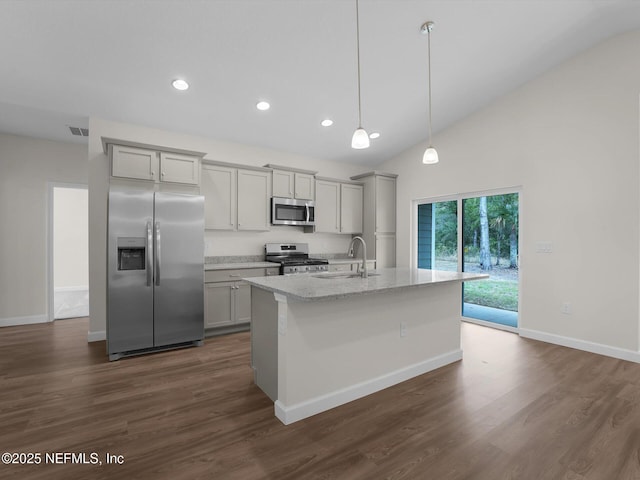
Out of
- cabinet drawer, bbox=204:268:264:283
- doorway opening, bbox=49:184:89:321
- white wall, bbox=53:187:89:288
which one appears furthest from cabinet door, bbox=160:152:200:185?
white wall, bbox=53:187:89:288

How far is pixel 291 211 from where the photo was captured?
495 cm

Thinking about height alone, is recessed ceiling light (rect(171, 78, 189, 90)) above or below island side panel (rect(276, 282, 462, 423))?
above

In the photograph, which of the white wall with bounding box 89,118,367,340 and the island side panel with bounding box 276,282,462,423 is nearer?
the island side panel with bounding box 276,282,462,423

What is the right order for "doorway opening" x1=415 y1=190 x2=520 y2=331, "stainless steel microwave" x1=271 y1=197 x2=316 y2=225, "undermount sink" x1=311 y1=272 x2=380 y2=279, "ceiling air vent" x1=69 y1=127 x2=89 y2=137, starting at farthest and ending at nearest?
"stainless steel microwave" x1=271 y1=197 x2=316 y2=225 → "doorway opening" x1=415 y1=190 x2=520 y2=331 → "ceiling air vent" x1=69 y1=127 x2=89 y2=137 → "undermount sink" x1=311 y1=272 x2=380 y2=279

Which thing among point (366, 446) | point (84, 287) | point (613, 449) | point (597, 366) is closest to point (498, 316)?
point (597, 366)

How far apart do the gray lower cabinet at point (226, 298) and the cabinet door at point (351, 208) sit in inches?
74.8

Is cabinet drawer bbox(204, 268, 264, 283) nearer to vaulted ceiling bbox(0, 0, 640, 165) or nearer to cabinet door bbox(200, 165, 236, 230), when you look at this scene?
cabinet door bbox(200, 165, 236, 230)

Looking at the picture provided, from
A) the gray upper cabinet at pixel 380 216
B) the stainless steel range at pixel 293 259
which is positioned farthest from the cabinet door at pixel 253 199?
the gray upper cabinet at pixel 380 216

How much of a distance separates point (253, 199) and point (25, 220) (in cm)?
324

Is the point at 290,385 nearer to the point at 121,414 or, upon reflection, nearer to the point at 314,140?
the point at 121,414

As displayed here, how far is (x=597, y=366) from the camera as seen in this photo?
10.3 feet

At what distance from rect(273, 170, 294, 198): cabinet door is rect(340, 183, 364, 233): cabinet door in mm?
1050

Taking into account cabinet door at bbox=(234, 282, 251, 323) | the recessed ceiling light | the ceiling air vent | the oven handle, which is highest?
the recessed ceiling light

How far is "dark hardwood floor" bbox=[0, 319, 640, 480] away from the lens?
173cm
